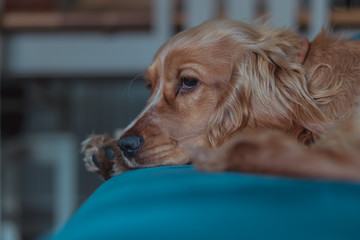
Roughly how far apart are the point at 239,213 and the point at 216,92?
34.5 inches

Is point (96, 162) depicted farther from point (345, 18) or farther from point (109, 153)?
point (345, 18)

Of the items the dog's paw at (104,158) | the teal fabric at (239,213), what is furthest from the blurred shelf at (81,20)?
the teal fabric at (239,213)

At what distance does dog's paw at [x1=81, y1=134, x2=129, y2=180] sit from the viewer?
1.31 metres

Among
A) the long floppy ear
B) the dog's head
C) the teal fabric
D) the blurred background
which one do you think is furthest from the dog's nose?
the blurred background

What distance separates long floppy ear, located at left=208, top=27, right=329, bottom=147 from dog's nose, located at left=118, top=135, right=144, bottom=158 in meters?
0.19

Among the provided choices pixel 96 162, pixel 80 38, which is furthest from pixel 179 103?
pixel 80 38

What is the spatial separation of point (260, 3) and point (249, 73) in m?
2.91

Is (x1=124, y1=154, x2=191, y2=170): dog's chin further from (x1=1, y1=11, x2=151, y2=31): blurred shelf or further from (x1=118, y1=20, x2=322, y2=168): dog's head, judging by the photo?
(x1=1, y1=11, x2=151, y2=31): blurred shelf

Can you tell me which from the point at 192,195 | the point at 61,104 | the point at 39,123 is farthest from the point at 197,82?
the point at 39,123

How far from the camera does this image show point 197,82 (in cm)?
140

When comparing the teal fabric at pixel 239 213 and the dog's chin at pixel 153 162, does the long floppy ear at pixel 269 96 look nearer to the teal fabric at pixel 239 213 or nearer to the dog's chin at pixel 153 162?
the dog's chin at pixel 153 162

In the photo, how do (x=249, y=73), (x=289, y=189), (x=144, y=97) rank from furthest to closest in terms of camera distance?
1. (x=144, y=97)
2. (x=249, y=73)
3. (x=289, y=189)

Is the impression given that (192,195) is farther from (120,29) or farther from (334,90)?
(120,29)

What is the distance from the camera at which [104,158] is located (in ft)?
4.34
